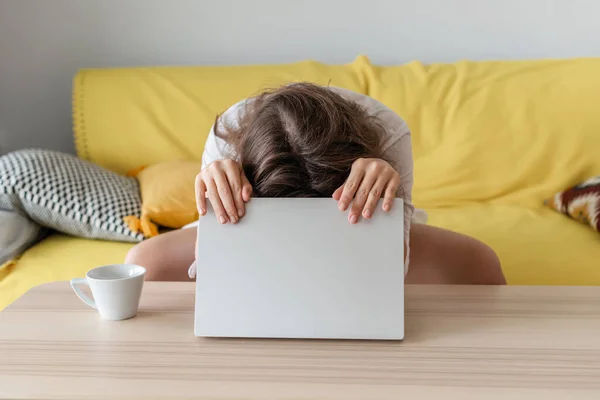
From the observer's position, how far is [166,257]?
3.85 ft

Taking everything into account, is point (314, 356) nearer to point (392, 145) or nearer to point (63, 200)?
point (392, 145)

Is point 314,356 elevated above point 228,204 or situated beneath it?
situated beneath

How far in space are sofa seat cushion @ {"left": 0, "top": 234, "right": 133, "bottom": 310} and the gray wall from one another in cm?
82

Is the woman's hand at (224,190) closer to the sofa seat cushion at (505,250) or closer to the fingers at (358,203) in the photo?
the fingers at (358,203)

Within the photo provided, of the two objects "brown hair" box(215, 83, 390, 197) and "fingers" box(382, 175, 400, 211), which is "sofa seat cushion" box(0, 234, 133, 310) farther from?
"fingers" box(382, 175, 400, 211)

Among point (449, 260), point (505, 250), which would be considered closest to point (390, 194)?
point (449, 260)

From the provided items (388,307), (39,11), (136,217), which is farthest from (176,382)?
(39,11)

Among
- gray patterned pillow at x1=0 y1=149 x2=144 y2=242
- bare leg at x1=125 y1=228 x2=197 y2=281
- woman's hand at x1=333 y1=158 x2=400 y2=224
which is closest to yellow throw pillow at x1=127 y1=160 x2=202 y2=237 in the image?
gray patterned pillow at x1=0 y1=149 x2=144 y2=242

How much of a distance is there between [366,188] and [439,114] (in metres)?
1.22

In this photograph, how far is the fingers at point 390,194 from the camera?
772 mm

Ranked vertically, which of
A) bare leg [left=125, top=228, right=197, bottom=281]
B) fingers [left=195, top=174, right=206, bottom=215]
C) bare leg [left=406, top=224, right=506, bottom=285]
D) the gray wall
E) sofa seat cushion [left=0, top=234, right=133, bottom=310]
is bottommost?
sofa seat cushion [left=0, top=234, right=133, bottom=310]

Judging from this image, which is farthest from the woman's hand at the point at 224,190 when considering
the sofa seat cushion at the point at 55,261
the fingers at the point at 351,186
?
the sofa seat cushion at the point at 55,261

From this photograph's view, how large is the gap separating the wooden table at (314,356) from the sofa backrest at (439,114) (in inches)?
40.5

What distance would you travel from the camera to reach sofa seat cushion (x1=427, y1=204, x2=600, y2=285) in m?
1.37
